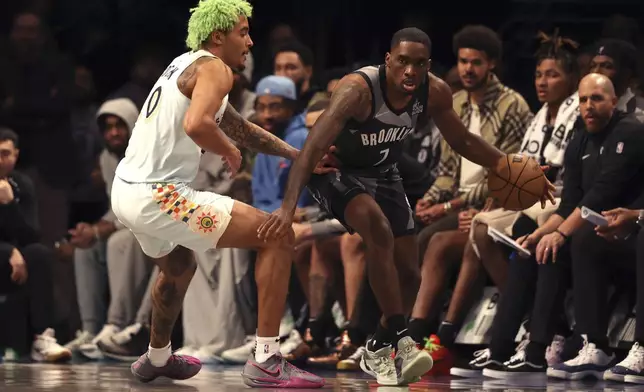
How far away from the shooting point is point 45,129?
1070 centimetres

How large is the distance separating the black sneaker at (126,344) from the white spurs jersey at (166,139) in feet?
11.3

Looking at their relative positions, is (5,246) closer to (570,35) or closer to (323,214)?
(323,214)

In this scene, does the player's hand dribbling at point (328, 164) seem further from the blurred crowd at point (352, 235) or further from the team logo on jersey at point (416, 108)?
the blurred crowd at point (352, 235)

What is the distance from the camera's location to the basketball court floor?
21.3 feet

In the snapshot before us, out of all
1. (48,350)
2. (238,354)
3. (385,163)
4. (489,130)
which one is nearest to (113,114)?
(48,350)

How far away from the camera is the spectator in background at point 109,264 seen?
9.83m

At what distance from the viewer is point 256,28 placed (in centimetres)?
1159

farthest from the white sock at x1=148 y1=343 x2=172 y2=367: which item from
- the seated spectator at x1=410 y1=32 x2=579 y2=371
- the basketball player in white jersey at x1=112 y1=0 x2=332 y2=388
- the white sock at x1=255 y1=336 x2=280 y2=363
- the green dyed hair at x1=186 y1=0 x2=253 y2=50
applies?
the seated spectator at x1=410 y1=32 x2=579 y2=371

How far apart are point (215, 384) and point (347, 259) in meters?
2.00

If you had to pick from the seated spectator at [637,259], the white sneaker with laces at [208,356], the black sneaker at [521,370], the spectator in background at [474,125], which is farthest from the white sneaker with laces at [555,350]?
the white sneaker with laces at [208,356]

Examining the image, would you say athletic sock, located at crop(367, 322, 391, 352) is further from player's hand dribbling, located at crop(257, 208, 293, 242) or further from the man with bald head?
the man with bald head

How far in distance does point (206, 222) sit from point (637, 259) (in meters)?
2.45

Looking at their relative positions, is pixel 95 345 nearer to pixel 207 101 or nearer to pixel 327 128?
pixel 327 128

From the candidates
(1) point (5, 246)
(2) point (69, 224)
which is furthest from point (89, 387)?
(2) point (69, 224)
